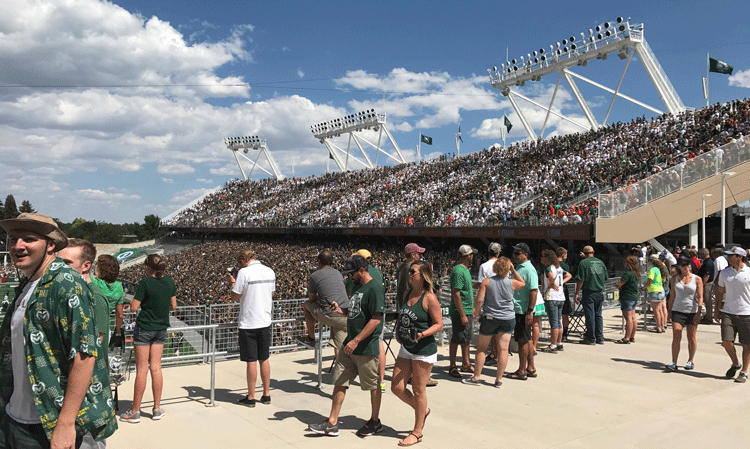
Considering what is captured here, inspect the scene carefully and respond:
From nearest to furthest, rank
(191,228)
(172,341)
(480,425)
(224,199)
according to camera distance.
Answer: (480,425), (172,341), (191,228), (224,199)

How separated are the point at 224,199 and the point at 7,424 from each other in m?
64.2

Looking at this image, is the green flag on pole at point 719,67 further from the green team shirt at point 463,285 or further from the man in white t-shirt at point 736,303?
the green team shirt at point 463,285

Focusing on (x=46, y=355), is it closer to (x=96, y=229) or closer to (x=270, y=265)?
(x=270, y=265)

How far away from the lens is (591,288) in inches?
388

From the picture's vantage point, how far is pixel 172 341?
7.88 m

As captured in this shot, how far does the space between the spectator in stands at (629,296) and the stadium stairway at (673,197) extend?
970 cm

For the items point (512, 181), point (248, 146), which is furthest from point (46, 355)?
point (248, 146)

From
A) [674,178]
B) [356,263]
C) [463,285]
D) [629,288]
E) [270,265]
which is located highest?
[674,178]

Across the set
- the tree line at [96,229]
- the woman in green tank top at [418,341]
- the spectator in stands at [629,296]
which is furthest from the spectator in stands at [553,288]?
the tree line at [96,229]

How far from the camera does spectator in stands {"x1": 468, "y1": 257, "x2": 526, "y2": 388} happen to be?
7055 millimetres

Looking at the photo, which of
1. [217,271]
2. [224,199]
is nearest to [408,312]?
[217,271]

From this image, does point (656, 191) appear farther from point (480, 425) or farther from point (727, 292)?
point (480, 425)

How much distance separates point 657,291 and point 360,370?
8146 mm

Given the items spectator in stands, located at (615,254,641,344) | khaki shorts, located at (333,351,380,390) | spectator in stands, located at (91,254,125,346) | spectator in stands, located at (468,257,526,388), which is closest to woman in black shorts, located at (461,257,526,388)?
spectator in stands, located at (468,257,526,388)
